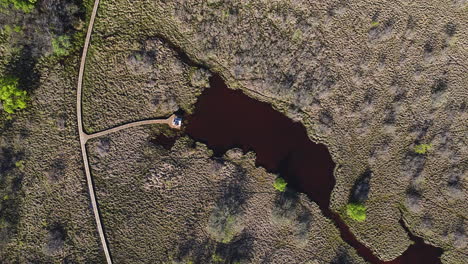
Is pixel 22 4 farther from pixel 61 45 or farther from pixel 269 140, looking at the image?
pixel 269 140

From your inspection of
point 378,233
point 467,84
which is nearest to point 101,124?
point 378,233

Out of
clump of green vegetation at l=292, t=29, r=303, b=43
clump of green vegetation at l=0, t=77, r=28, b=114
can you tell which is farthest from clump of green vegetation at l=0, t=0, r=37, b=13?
clump of green vegetation at l=292, t=29, r=303, b=43

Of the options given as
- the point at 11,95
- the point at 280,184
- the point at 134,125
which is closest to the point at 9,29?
the point at 11,95

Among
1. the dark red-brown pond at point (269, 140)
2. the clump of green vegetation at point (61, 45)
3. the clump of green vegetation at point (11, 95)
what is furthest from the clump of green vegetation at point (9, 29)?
the dark red-brown pond at point (269, 140)

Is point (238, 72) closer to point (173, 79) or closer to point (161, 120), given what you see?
point (173, 79)

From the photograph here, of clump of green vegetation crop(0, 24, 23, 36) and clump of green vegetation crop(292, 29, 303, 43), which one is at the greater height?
clump of green vegetation crop(292, 29, 303, 43)

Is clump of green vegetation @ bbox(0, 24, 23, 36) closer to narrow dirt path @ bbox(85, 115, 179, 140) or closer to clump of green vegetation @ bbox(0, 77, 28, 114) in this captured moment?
clump of green vegetation @ bbox(0, 77, 28, 114)

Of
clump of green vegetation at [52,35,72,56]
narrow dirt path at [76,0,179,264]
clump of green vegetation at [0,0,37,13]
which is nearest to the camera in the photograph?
clump of green vegetation at [0,0,37,13]

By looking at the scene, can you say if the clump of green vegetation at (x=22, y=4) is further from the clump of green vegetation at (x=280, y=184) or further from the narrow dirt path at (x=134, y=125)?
the clump of green vegetation at (x=280, y=184)
